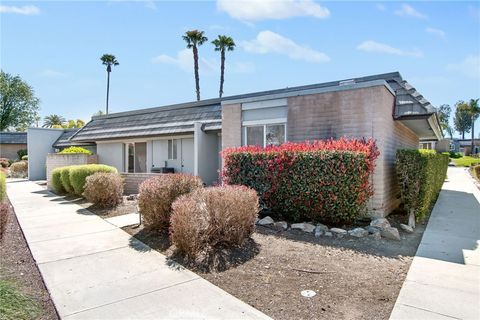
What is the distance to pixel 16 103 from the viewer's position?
46.8 m

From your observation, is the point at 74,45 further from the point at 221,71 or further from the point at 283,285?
the point at 221,71

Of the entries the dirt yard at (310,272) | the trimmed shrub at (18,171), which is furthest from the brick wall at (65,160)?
the trimmed shrub at (18,171)

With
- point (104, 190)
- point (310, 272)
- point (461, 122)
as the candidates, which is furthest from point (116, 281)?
point (461, 122)

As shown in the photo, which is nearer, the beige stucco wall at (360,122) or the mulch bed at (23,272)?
the mulch bed at (23,272)

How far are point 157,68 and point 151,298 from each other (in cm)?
1678

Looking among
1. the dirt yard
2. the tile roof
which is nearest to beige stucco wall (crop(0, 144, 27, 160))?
the tile roof

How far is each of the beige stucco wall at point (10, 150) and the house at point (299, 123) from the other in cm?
2449

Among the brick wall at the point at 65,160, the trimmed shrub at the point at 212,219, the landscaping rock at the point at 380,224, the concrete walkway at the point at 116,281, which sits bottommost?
the concrete walkway at the point at 116,281

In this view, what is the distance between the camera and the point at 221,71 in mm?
34781

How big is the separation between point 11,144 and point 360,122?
37.9 m

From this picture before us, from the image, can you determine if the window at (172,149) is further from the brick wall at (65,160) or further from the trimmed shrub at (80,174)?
the trimmed shrub at (80,174)

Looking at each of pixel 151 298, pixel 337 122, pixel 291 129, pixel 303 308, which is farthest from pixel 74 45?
pixel 303 308

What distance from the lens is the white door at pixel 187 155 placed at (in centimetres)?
1566

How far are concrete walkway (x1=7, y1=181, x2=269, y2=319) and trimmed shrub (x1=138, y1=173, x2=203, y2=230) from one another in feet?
1.99
